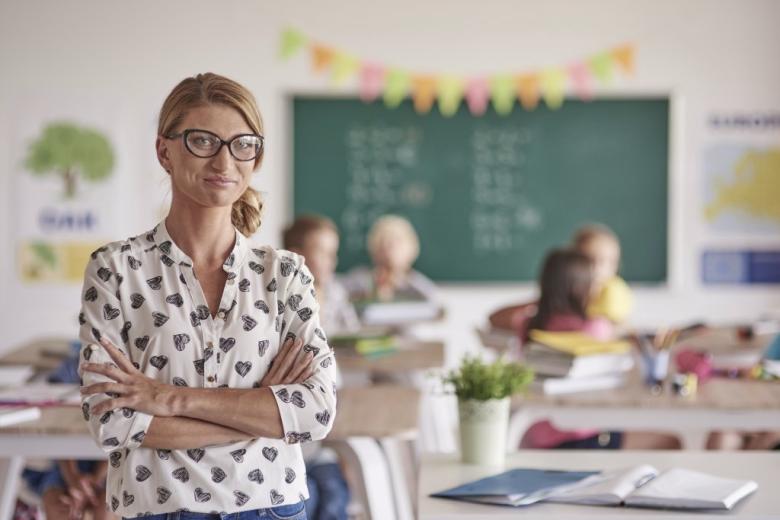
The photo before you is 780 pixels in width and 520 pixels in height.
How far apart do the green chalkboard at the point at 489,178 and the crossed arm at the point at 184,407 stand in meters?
4.69

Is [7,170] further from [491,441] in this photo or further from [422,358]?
[491,441]

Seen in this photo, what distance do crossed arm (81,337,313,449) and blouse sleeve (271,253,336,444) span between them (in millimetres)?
25

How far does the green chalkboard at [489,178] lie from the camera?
6.19 m

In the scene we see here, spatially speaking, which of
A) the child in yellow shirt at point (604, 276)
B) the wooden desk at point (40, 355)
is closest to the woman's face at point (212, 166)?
the wooden desk at point (40, 355)

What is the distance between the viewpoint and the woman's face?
5.21 feet

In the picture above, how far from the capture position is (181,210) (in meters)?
1.64

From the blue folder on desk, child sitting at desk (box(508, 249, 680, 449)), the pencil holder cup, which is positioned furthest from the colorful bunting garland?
the blue folder on desk

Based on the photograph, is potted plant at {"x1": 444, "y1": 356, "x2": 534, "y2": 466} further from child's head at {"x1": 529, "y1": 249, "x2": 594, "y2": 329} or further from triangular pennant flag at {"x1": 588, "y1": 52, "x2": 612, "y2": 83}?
triangular pennant flag at {"x1": 588, "y1": 52, "x2": 612, "y2": 83}

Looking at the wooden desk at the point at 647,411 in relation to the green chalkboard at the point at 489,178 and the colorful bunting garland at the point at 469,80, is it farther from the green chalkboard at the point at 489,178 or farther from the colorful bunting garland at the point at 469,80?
the colorful bunting garland at the point at 469,80

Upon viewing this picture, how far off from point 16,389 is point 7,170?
3.67m

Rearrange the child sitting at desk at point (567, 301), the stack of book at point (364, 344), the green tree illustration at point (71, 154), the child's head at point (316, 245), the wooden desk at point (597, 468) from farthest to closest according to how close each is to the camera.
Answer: the green tree illustration at point (71, 154) → the child's head at point (316, 245) → the stack of book at point (364, 344) → the child sitting at desk at point (567, 301) → the wooden desk at point (597, 468)

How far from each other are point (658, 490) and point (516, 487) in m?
0.25

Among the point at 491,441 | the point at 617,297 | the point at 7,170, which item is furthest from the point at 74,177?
the point at 491,441

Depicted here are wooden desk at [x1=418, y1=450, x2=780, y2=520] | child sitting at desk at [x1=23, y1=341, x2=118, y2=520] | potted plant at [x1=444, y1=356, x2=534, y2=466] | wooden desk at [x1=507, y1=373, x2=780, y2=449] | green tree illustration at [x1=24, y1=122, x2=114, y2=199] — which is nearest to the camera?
wooden desk at [x1=418, y1=450, x2=780, y2=520]
